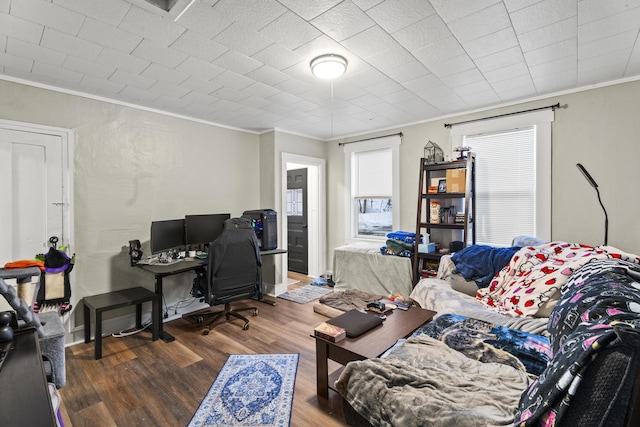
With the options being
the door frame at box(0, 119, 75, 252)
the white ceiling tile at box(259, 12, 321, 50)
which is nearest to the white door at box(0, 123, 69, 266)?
the door frame at box(0, 119, 75, 252)

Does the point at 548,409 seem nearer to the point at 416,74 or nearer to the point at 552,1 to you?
the point at 552,1

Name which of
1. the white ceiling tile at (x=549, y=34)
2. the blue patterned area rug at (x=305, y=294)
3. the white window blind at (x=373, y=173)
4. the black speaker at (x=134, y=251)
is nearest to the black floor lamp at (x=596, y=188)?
the white ceiling tile at (x=549, y=34)

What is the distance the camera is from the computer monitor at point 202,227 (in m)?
3.61

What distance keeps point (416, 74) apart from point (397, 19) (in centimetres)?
88

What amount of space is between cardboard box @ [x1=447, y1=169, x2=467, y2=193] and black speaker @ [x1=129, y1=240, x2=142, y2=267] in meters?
3.54

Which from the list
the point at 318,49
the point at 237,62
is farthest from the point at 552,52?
the point at 237,62

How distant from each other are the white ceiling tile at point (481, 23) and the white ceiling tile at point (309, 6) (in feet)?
2.62

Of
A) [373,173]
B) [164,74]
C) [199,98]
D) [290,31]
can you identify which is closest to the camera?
[290,31]

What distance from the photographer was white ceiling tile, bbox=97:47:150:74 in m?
2.25

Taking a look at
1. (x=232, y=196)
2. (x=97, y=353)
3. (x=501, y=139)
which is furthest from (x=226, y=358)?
(x=501, y=139)

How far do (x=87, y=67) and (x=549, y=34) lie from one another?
346cm

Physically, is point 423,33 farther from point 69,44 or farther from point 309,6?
point 69,44

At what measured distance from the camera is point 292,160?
472cm

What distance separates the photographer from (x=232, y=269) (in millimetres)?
3105
